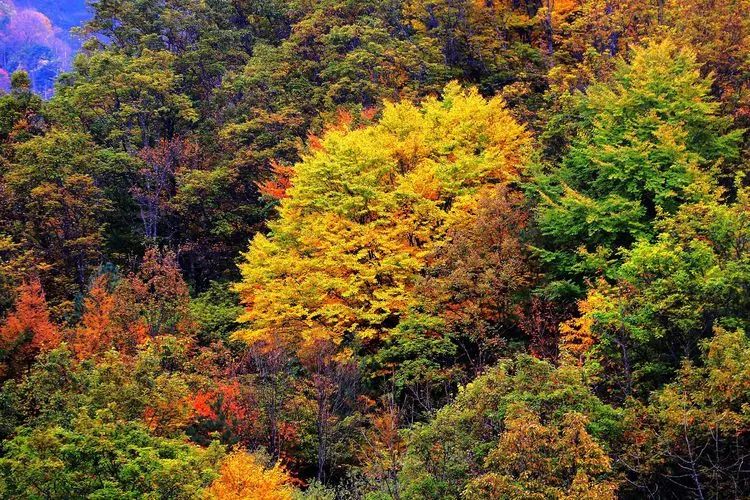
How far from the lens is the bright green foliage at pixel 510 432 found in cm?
1419

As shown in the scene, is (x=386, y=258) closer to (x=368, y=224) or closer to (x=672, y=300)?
(x=368, y=224)

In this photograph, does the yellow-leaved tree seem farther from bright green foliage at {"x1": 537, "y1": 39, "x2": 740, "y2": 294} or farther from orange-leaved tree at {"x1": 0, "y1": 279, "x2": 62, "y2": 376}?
orange-leaved tree at {"x1": 0, "y1": 279, "x2": 62, "y2": 376}

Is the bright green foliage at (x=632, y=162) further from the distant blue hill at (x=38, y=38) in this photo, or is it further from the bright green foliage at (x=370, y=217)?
the distant blue hill at (x=38, y=38)

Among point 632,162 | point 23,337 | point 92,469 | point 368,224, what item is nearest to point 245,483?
point 92,469

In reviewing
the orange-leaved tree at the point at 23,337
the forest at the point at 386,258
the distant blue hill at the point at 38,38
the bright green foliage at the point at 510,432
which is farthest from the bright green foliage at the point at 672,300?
the distant blue hill at the point at 38,38

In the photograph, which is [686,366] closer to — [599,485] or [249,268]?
[599,485]

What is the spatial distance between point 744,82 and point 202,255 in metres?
29.9

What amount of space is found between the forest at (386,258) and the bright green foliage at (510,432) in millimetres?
80

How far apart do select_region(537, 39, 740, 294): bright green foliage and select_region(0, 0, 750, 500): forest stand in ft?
0.44

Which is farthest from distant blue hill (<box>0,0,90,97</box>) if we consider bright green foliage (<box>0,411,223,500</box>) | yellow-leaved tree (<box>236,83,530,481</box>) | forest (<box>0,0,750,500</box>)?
bright green foliage (<box>0,411,223,500</box>)

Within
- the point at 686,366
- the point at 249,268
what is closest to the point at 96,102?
the point at 249,268

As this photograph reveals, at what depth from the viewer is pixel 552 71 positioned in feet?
121

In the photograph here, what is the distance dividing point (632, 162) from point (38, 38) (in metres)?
83.4

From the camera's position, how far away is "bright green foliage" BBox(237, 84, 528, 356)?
3073cm
